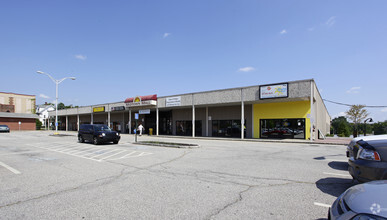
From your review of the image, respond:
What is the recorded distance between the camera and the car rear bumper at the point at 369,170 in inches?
159

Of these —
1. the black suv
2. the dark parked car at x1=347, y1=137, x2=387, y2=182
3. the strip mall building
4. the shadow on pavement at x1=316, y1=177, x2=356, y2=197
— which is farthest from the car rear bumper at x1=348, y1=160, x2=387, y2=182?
the strip mall building

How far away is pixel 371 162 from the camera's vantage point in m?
4.25

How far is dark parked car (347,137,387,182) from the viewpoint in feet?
13.4

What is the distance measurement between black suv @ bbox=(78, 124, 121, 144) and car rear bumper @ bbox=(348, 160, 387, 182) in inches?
631

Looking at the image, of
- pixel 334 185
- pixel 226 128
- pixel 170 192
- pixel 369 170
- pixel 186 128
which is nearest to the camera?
pixel 369 170

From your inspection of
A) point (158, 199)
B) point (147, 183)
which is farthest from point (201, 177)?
point (158, 199)

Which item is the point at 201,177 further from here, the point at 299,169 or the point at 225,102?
the point at 225,102

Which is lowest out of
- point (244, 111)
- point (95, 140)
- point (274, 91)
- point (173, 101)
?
point (95, 140)

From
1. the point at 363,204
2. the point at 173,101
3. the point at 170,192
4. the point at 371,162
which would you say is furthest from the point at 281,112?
the point at 363,204

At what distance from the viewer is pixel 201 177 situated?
20.7ft

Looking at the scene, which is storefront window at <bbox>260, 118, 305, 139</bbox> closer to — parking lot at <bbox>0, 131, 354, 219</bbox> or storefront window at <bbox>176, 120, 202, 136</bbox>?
storefront window at <bbox>176, 120, 202, 136</bbox>

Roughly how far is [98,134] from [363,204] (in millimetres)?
17202

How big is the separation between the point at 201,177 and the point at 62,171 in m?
4.72

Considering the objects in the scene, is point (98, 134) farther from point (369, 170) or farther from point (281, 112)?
point (281, 112)
